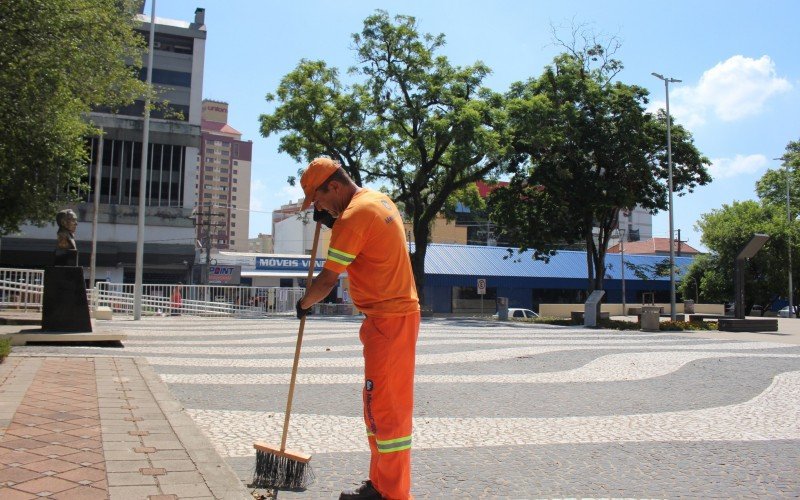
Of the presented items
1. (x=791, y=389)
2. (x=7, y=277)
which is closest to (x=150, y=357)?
(x=791, y=389)

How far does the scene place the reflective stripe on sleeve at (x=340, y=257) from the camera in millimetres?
2967

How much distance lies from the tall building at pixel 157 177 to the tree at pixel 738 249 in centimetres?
3901

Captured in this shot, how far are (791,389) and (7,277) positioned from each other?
1805cm

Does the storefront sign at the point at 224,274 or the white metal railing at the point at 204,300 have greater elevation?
the storefront sign at the point at 224,274

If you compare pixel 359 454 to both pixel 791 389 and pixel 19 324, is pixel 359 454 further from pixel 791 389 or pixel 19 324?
pixel 19 324

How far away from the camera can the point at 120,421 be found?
447cm

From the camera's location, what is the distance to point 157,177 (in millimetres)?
49750

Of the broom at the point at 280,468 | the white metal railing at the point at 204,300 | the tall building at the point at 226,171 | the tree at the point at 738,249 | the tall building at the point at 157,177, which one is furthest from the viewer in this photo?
the tall building at the point at 226,171

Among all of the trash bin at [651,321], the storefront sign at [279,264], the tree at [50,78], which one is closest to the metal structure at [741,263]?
the trash bin at [651,321]

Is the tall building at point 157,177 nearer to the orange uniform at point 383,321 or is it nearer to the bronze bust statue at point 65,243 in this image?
the bronze bust statue at point 65,243

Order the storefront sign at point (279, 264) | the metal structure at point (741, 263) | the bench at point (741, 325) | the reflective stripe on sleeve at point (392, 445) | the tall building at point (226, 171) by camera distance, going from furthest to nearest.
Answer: the tall building at point (226, 171) < the storefront sign at point (279, 264) < the metal structure at point (741, 263) < the bench at point (741, 325) < the reflective stripe on sleeve at point (392, 445)

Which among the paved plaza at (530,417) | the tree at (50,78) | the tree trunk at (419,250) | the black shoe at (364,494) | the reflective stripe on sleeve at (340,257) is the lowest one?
the paved plaza at (530,417)

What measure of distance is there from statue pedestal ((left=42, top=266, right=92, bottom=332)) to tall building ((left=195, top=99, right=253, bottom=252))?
133187 mm

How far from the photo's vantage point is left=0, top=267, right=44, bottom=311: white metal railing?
1689 cm
